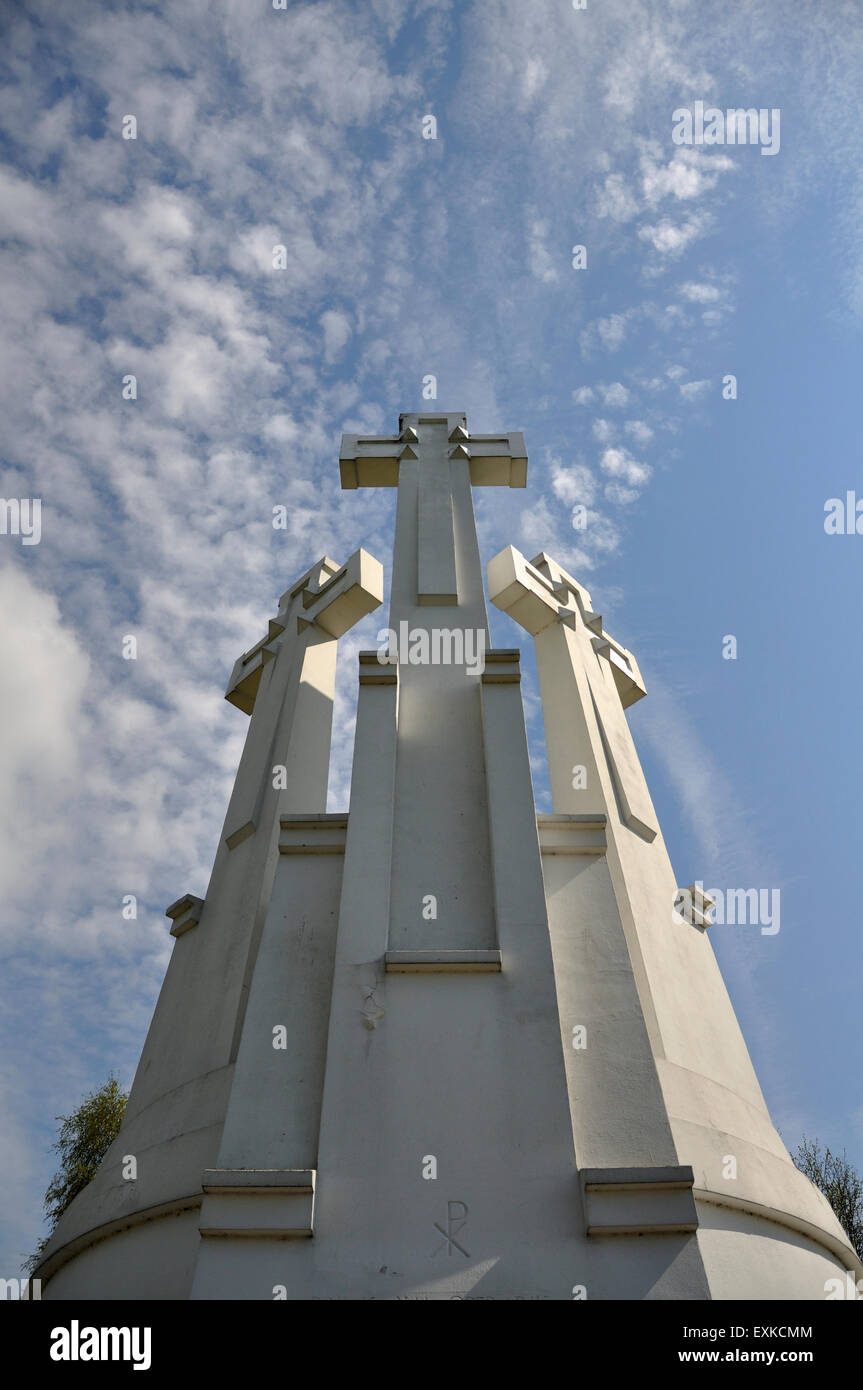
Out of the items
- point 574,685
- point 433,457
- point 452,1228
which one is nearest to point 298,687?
point 574,685

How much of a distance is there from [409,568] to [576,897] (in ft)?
12.6

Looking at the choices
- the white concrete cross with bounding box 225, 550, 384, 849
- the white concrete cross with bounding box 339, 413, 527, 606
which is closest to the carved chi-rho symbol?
the white concrete cross with bounding box 225, 550, 384, 849

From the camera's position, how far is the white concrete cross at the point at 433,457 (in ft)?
35.3

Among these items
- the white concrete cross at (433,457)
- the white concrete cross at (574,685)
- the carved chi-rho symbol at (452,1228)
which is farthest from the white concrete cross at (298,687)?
the carved chi-rho symbol at (452,1228)

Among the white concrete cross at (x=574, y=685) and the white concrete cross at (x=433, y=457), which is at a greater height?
the white concrete cross at (x=433, y=457)

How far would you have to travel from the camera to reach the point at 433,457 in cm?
1111

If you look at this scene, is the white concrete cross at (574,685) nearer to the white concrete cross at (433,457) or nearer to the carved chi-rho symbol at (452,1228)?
the white concrete cross at (433,457)

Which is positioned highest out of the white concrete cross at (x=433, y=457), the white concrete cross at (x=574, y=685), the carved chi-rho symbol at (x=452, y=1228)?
the white concrete cross at (x=433, y=457)

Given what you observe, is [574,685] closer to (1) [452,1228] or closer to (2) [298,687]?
(2) [298,687]

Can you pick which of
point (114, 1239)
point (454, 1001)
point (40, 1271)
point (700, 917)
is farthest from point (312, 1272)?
point (700, 917)

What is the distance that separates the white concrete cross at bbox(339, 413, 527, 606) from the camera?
10.8m
